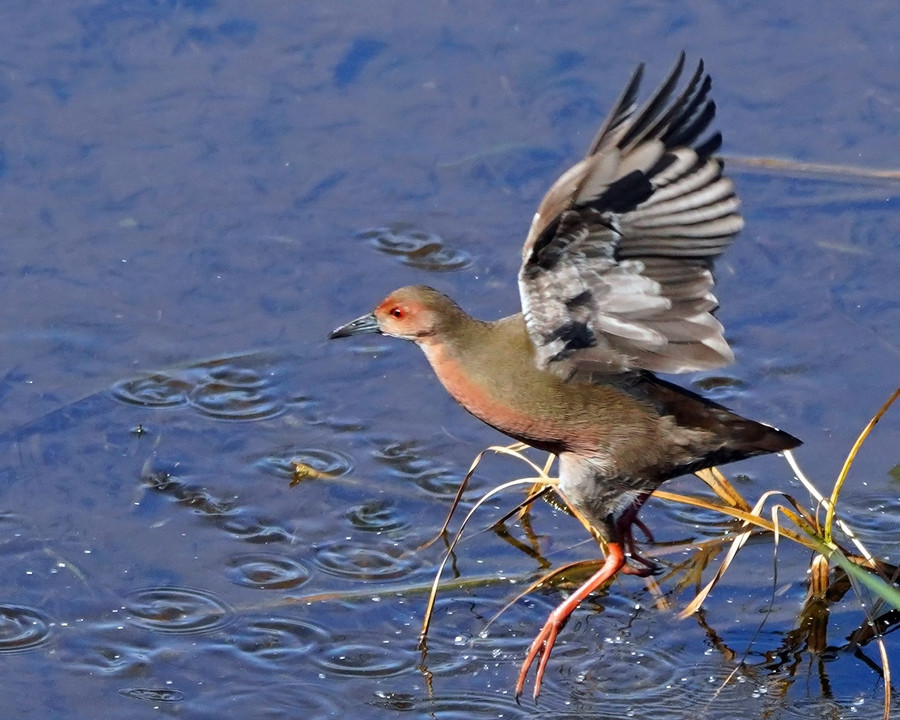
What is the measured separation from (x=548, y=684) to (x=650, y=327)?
1232 mm

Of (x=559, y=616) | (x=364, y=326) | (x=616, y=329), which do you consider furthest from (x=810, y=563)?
(x=364, y=326)

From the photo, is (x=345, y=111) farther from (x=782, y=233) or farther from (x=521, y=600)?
(x=521, y=600)

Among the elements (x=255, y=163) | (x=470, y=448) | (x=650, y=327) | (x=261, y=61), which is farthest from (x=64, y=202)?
(x=650, y=327)

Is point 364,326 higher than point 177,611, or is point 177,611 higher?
point 364,326

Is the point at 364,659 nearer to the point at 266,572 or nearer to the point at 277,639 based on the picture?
the point at 277,639

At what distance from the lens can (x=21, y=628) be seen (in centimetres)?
552

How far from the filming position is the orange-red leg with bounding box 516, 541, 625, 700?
5.22m

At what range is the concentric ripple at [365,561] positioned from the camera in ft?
19.5

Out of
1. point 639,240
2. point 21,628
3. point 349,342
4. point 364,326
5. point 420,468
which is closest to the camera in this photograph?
point 639,240

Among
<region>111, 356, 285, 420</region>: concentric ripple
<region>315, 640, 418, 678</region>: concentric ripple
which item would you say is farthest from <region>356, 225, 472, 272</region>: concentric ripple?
<region>315, 640, 418, 678</region>: concentric ripple

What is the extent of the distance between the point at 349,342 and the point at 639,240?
269cm

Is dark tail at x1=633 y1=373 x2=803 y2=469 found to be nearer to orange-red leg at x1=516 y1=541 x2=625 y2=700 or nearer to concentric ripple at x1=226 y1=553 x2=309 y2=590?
orange-red leg at x1=516 y1=541 x2=625 y2=700

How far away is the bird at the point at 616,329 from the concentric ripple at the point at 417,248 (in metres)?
2.00

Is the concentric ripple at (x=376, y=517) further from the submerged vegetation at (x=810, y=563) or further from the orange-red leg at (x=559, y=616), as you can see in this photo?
the orange-red leg at (x=559, y=616)
